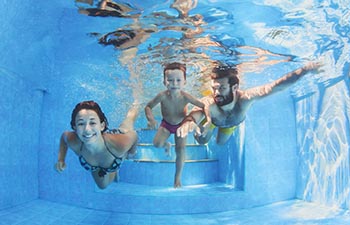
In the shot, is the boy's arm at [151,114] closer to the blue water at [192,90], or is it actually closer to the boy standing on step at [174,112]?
the boy standing on step at [174,112]

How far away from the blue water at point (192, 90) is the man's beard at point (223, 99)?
5.93ft

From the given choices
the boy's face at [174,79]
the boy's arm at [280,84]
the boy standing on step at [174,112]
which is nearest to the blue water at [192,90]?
the boy's face at [174,79]

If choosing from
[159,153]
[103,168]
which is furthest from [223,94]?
[159,153]

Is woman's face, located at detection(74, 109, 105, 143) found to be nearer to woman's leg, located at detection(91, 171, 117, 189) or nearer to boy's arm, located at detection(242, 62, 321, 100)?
woman's leg, located at detection(91, 171, 117, 189)

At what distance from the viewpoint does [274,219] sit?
28.6 feet

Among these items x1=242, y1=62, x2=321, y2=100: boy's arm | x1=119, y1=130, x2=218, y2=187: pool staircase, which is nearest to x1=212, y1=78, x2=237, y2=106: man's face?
x1=242, y1=62, x2=321, y2=100: boy's arm

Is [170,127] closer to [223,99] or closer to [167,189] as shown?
[223,99]

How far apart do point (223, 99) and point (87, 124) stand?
3117 mm

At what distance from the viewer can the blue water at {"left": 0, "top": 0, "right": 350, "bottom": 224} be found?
6.83m

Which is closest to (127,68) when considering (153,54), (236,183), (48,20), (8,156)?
(153,54)

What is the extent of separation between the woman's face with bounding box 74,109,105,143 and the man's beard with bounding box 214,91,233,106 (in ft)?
9.23

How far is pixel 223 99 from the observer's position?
6.49 metres

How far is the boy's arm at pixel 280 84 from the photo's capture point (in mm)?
5863

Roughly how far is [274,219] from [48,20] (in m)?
8.53
